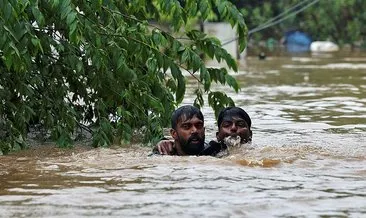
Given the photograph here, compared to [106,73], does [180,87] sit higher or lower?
lower

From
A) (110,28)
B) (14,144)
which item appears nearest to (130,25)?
(110,28)

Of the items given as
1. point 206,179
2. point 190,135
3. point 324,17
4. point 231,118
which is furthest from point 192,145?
point 324,17

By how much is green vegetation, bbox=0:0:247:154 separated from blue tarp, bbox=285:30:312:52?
44852 millimetres

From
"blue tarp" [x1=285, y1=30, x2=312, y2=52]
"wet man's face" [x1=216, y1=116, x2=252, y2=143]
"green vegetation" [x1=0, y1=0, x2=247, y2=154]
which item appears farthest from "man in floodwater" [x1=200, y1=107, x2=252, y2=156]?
"blue tarp" [x1=285, y1=30, x2=312, y2=52]

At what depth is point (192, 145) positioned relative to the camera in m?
8.73

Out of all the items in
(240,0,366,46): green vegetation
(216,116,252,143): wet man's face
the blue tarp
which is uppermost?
(240,0,366,46): green vegetation

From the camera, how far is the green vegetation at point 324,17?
169 feet

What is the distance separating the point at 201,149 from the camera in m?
8.77

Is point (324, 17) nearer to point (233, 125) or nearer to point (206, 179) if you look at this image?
point (233, 125)

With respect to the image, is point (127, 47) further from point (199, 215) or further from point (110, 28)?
point (199, 215)

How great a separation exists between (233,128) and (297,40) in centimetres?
4763

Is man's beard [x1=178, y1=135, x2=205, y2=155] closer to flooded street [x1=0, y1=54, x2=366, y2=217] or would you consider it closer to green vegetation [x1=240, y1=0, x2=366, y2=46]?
flooded street [x1=0, y1=54, x2=366, y2=217]

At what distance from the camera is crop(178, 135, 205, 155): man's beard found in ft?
28.7

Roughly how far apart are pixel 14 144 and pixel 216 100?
232 centimetres
